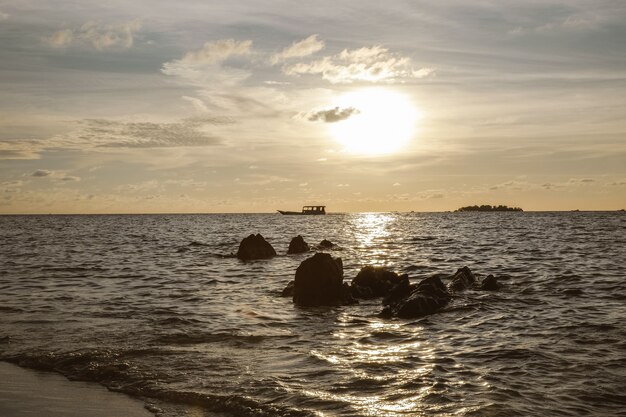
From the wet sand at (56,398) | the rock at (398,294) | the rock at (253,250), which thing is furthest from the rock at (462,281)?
the rock at (253,250)

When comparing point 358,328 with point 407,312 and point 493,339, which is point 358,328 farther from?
point 493,339

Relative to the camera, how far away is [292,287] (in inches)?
906

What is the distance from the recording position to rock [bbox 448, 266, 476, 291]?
2377 cm

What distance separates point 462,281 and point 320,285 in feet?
23.7

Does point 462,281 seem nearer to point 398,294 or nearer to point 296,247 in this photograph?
point 398,294

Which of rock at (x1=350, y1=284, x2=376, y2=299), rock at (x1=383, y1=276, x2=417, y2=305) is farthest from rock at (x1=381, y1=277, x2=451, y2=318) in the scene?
rock at (x1=350, y1=284, x2=376, y2=299)

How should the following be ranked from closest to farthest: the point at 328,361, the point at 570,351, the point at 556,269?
the point at 328,361 → the point at 570,351 → the point at 556,269

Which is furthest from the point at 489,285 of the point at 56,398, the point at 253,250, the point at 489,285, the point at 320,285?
the point at 253,250

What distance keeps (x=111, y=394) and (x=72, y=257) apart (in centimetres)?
3405

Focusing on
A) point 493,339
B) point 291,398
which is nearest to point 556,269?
point 493,339

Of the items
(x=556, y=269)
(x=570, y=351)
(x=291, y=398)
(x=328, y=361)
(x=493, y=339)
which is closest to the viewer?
(x=291, y=398)

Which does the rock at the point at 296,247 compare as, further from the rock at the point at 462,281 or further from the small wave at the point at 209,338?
the small wave at the point at 209,338

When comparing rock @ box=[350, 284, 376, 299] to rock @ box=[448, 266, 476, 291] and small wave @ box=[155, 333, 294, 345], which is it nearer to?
rock @ box=[448, 266, 476, 291]

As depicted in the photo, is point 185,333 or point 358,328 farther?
point 358,328
